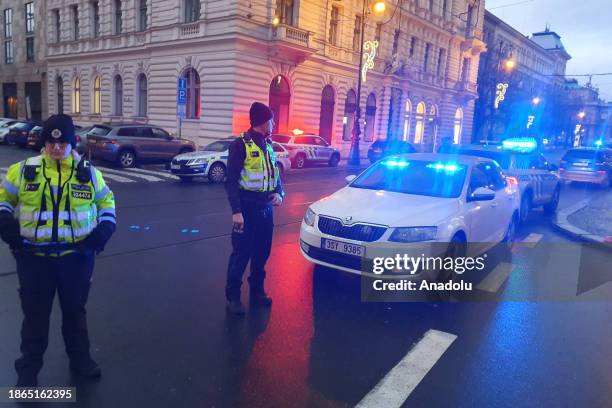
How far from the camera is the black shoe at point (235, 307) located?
4.60 meters

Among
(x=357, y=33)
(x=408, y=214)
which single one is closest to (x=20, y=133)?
(x=357, y=33)

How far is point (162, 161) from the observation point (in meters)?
19.6

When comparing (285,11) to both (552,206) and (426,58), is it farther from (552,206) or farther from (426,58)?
(552,206)

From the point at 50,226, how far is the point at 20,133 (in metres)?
24.2

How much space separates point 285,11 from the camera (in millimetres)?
26922

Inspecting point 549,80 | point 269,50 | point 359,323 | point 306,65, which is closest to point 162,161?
point 269,50

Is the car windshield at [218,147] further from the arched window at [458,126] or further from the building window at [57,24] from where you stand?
the arched window at [458,126]

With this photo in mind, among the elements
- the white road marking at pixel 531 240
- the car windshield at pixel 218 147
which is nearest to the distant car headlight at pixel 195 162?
the car windshield at pixel 218 147

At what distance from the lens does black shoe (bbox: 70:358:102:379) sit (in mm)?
3330

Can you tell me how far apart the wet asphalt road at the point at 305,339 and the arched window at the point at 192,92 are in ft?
69.7

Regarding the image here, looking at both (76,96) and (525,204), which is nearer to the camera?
(525,204)

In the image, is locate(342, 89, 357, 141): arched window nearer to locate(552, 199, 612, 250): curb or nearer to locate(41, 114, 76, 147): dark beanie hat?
locate(552, 199, 612, 250): curb

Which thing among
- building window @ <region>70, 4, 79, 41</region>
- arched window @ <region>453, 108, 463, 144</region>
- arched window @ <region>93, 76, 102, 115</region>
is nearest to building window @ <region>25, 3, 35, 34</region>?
building window @ <region>70, 4, 79, 41</region>

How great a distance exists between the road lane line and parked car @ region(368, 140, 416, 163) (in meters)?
21.0
